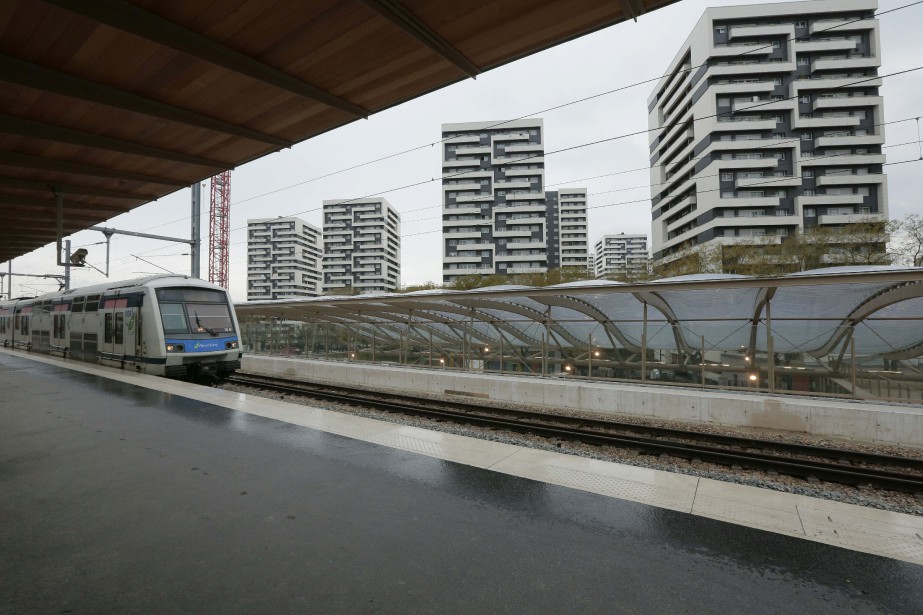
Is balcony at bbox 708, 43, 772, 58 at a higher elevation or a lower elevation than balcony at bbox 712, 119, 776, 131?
higher

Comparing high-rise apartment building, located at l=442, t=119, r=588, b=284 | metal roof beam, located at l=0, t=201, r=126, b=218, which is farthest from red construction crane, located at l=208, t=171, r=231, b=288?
metal roof beam, located at l=0, t=201, r=126, b=218

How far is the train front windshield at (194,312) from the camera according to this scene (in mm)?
11267

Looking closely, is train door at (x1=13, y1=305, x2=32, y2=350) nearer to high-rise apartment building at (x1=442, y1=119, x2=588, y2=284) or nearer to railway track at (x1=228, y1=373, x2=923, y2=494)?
railway track at (x1=228, y1=373, x2=923, y2=494)

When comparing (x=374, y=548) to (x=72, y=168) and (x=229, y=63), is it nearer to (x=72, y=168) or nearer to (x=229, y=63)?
(x=229, y=63)

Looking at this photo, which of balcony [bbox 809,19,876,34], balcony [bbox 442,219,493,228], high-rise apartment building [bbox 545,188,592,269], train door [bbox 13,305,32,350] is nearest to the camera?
train door [bbox 13,305,32,350]

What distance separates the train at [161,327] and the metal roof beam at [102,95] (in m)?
7.79

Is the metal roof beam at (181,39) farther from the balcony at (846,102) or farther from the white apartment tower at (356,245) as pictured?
the white apartment tower at (356,245)

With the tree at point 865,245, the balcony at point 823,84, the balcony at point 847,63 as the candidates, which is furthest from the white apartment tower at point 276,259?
the balcony at point 847,63

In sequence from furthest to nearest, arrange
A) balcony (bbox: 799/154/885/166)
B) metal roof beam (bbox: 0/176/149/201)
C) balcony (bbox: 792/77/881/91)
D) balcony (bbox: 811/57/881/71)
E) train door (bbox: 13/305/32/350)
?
balcony (bbox: 811/57/881/71)
balcony (bbox: 792/77/881/91)
balcony (bbox: 799/154/885/166)
train door (bbox: 13/305/32/350)
metal roof beam (bbox: 0/176/149/201)

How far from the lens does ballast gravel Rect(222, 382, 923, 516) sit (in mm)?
5073

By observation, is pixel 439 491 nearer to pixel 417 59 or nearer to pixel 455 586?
pixel 455 586

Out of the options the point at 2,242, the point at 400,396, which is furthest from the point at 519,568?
the point at 2,242

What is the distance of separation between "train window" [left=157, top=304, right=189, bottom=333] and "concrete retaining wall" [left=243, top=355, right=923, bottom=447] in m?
6.01

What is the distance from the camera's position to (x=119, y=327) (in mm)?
12445
